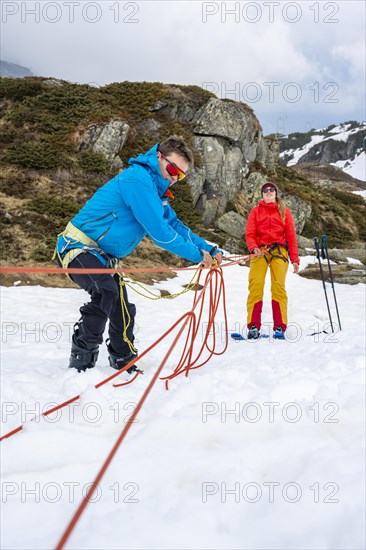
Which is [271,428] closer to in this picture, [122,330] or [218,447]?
[218,447]

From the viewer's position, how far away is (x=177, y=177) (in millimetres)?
3510

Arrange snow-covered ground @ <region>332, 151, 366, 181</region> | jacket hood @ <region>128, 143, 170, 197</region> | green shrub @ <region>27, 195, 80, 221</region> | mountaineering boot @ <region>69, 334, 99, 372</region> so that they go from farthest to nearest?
snow-covered ground @ <region>332, 151, 366, 181</region>, green shrub @ <region>27, 195, 80, 221</region>, mountaineering boot @ <region>69, 334, 99, 372</region>, jacket hood @ <region>128, 143, 170, 197</region>

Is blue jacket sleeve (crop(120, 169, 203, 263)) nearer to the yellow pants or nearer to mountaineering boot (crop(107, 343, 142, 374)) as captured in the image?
mountaineering boot (crop(107, 343, 142, 374))

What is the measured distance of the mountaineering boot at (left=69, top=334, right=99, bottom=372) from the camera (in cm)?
363

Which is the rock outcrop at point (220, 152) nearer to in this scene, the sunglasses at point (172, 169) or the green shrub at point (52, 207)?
the green shrub at point (52, 207)

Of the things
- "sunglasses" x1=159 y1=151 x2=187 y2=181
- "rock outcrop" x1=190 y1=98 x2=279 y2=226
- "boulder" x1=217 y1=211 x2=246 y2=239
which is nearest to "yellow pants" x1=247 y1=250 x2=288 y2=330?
"sunglasses" x1=159 y1=151 x2=187 y2=181

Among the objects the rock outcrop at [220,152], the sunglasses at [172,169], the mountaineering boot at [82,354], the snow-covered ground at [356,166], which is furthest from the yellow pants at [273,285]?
the snow-covered ground at [356,166]

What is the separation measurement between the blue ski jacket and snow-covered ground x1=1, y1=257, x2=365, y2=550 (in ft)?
3.76

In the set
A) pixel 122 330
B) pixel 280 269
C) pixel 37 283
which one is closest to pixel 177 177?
pixel 122 330

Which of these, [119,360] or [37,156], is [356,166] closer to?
[37,156]

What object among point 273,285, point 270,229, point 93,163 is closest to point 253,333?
point 273,285

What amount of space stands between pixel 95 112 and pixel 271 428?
1784cm

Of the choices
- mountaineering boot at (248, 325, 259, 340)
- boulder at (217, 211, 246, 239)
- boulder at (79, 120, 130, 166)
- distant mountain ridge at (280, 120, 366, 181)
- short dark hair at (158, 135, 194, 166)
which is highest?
distant mountain ridge at (280, 120, 366, 181)

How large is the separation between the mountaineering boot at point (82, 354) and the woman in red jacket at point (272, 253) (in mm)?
2679
